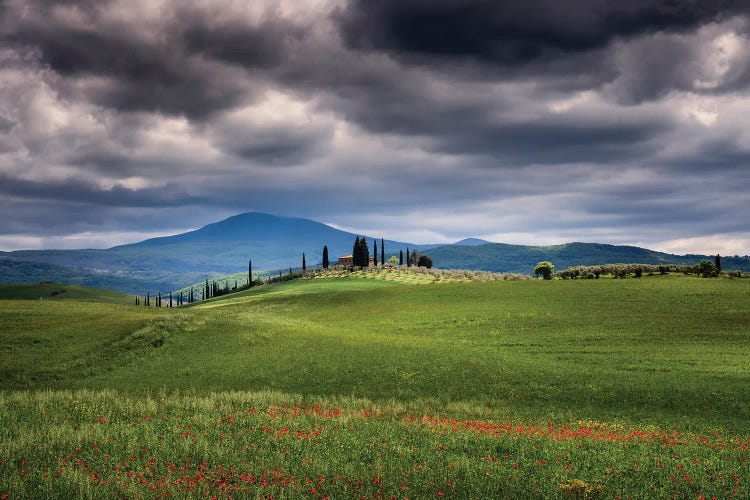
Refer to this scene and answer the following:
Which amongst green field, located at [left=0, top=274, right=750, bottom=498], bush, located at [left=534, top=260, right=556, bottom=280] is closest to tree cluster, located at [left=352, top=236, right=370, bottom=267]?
bush, located at [left=534, top=260, right=556, bottom=280]

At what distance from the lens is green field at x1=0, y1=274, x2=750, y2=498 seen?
40.7 feet

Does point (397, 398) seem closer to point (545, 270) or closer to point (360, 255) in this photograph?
point (545, 270)

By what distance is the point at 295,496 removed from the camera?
434 inches

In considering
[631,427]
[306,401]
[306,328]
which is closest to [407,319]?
[306,328]

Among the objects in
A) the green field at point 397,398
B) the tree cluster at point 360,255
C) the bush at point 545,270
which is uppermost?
the tree cluster at point 360,255

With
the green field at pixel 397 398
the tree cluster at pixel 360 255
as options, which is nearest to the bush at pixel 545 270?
the green field at pixel 397 398

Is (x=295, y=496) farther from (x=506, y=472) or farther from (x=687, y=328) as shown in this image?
(x=687, y=328)

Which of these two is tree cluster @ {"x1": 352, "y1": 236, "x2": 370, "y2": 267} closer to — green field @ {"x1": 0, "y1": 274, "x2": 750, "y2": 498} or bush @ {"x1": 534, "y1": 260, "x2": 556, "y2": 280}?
bush @ {"x1": 534, "y1": 260, "x2": 556, "y2": 280}

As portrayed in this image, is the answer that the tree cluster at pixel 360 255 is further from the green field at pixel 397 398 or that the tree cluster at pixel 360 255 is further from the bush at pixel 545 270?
the green field at pixel 397 398

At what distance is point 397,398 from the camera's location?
29797mm

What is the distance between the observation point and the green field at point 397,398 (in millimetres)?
12398

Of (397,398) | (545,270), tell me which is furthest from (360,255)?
(397,398)

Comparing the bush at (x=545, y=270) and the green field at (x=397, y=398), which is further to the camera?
the bush at (x=545, y=270)

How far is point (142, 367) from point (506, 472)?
3491 cm
